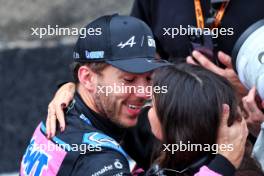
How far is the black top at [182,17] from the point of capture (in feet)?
8.75

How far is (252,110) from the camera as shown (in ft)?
7.36

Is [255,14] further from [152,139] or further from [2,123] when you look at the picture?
[2,123]

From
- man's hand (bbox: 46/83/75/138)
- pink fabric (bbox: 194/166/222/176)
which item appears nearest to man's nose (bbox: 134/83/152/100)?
man's hand (bbox: 46/83/75/138)

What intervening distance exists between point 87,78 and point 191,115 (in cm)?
53

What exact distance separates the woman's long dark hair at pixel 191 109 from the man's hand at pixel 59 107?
40 centimetres

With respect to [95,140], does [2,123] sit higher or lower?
lower

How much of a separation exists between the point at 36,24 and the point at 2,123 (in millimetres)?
730

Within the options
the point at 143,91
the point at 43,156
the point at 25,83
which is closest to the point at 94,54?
the point at 143,91

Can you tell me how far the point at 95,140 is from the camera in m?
2.24

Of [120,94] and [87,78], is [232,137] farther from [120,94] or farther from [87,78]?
[87,78]

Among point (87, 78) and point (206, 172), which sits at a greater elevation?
point (87, 78)

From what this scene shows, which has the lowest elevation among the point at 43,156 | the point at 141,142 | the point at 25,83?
the point at 25,83

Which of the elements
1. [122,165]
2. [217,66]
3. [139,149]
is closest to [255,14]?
Answer: [217,66]

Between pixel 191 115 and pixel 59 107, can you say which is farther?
pixel 59 107
